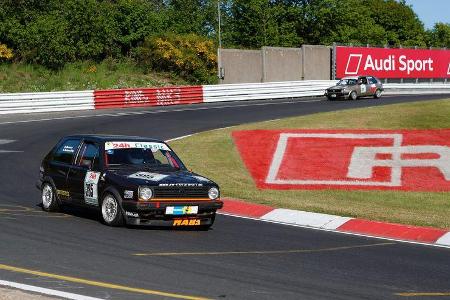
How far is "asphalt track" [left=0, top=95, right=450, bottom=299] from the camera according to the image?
8773mm

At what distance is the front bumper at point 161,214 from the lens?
1262 centimetres

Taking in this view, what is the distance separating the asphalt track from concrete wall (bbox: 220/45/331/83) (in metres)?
36.1

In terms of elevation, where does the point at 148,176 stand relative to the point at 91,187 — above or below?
above

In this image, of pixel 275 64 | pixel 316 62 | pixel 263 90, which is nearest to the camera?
pixel 263 90

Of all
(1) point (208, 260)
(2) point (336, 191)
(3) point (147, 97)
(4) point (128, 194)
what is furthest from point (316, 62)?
(1) point (208, 260)

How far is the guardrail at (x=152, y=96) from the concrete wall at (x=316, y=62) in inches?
230

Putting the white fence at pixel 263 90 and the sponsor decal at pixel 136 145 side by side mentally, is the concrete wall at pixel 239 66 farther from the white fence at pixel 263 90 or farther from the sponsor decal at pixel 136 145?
the sponsor decal at pixel 136 145

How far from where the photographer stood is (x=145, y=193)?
1263cm

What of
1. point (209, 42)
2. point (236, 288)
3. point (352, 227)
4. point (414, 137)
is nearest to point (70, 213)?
point (352, 227)

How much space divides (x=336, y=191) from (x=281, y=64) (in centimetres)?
3562

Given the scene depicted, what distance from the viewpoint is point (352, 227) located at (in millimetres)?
14984

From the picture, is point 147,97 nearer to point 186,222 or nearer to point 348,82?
point 348,82

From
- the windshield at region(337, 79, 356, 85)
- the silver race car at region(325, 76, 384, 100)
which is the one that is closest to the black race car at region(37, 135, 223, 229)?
the silver race car at region(325, 76, 384, 100)

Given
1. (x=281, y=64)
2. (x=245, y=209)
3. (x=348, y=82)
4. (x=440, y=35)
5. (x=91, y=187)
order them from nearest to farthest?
1. (x=91, y=187)
2. (x=245, y=209)
3. (x=348, y=82)
4. (x=281, y=64)
5. (x=440, y=35)
